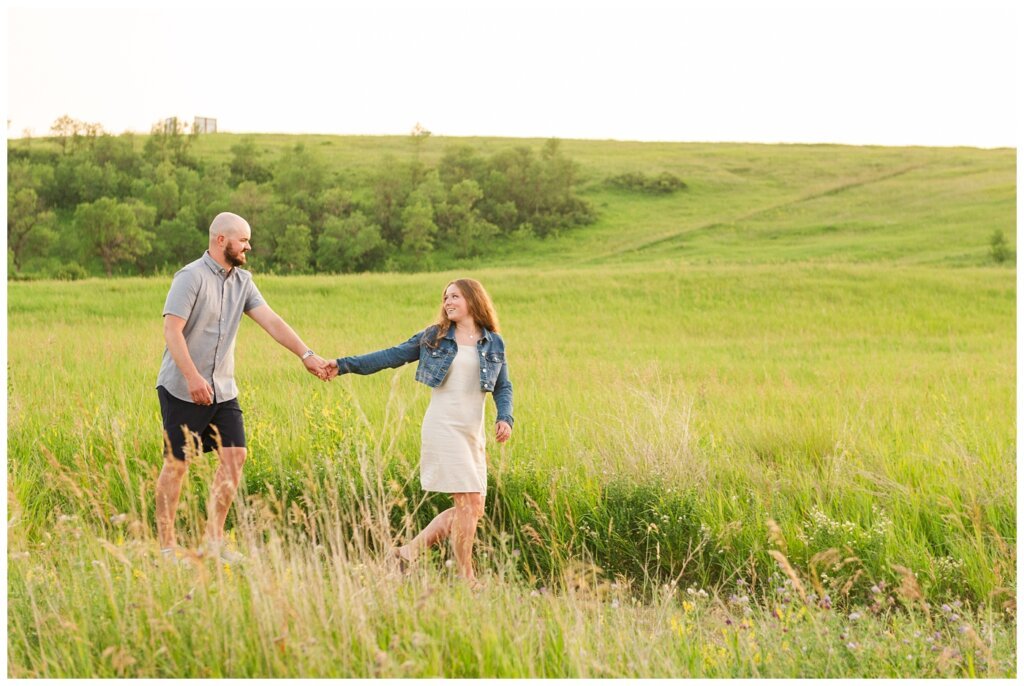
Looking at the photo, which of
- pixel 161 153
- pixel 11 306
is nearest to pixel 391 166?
pixel 161 153

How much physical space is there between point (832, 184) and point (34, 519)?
62.7 meters

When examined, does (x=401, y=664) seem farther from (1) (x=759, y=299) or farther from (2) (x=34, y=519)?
(1) (x=759, y=299)

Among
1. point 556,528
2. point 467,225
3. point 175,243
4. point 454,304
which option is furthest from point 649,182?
point 454,304

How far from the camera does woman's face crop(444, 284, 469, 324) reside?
543 centimetres

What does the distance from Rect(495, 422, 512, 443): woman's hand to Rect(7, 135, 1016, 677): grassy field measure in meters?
0.54

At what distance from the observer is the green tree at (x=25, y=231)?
4738cm

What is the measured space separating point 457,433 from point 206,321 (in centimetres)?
187

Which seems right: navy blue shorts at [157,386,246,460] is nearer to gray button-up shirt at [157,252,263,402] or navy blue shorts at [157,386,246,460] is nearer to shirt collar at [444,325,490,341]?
gray button-up shirt at [157,252,263,402]

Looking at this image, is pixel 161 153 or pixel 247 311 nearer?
pixel 247 311

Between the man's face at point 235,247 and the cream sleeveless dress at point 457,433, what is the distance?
1.67 metres

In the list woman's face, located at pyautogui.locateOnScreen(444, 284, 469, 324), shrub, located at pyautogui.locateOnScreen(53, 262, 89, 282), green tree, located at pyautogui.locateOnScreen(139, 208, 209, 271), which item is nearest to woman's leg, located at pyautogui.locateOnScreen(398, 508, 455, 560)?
woman's face, located at pyautogui.locateOnScreen(444, 284, 469, 324)

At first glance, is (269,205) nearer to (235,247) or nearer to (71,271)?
(71,271)

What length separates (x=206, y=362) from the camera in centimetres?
575

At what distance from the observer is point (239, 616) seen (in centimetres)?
379
